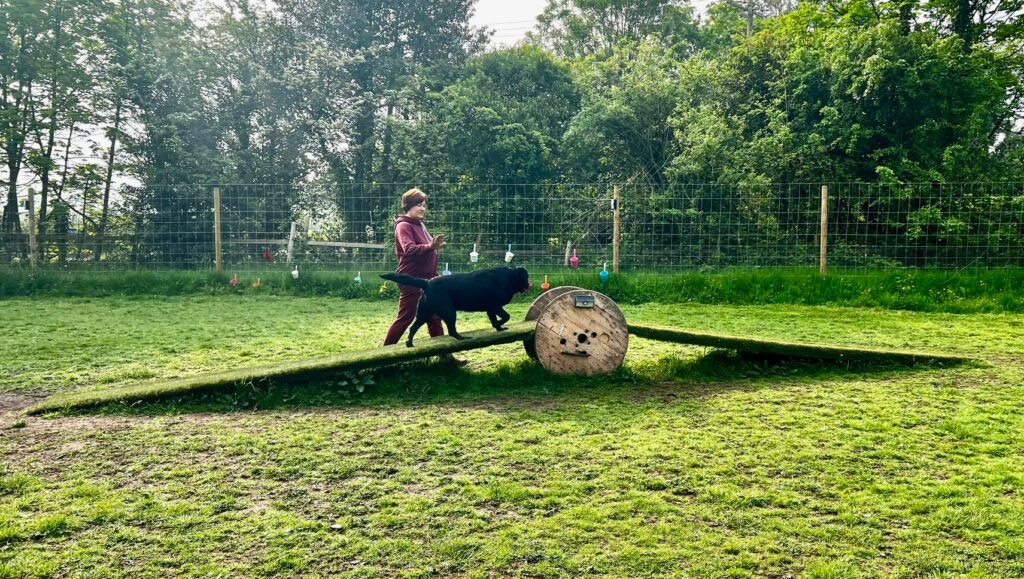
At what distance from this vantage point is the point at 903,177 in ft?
43.2

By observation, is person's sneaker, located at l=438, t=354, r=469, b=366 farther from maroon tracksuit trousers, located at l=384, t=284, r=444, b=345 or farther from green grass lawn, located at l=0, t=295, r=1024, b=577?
maroon tracksuit trousers, located at l=384, t=284, r=444, b=345

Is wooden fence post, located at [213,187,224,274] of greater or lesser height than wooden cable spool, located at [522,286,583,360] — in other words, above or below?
above

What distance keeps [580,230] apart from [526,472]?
938 cm

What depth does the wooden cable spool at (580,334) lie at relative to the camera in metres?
5.01

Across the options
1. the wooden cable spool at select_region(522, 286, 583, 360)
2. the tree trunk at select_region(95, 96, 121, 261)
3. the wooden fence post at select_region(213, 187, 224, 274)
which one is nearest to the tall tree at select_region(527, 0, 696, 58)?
the tree trunk at select_region(95, 96, 121, 261)

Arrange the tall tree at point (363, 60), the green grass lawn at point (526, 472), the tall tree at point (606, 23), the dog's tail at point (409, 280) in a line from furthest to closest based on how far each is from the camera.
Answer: the tall tree at point (606, 23)
the tall tree at point (363, 60)
the dog's tail at point (409, 280)
the green grass lawn at point (526, 472)

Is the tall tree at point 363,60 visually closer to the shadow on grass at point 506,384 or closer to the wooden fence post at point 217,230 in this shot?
the wooden fence post at point 217,230

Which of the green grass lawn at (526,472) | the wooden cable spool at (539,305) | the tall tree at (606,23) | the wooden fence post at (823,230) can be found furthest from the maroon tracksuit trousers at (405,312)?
the tall tree at (606,23)

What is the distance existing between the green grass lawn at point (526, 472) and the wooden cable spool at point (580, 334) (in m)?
0.17

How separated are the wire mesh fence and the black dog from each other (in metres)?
5.71

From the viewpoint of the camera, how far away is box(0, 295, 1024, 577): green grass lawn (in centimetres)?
223

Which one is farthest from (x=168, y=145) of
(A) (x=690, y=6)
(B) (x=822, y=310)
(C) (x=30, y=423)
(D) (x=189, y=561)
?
(A) (x=690, y=6)

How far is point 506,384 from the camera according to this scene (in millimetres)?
4895

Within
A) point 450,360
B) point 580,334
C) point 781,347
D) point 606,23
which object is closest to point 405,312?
point 450,360
